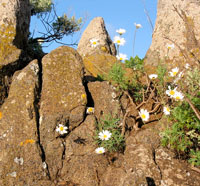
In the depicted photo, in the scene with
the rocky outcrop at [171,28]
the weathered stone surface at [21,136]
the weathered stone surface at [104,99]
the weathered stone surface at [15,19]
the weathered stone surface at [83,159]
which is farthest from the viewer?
the rocky outcrop at [171,28]

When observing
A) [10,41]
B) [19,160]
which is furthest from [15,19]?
[19,160]

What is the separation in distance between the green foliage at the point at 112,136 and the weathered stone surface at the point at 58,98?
0.40 meters

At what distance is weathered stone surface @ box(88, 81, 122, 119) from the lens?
5148 mm

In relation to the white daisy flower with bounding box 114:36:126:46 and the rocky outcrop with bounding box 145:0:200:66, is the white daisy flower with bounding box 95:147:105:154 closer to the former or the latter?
the white daisy flower with bounding box 114:36:126:46

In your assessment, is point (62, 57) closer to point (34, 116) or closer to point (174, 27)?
point (34, 116)

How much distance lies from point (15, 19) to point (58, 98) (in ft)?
6.57

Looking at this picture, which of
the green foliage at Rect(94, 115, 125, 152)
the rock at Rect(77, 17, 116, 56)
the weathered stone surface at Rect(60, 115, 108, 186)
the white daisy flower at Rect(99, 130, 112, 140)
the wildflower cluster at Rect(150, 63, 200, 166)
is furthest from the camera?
the rock at Rect(77, 17, 116, 56)

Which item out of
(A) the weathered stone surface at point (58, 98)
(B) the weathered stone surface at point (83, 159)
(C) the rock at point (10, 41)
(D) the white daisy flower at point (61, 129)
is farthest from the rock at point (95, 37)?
(D) the white daisy flower at point (61, 129)

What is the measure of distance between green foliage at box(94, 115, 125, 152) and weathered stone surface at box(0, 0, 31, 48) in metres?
2.45

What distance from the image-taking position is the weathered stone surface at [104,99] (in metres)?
5.15

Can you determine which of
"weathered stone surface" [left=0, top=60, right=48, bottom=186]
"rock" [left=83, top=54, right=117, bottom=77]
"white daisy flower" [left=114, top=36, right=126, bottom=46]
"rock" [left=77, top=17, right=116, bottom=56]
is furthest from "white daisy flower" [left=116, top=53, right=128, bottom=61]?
"rock" [left=77, top=17, right=116, bottom=56]

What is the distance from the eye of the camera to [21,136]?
15.0ft

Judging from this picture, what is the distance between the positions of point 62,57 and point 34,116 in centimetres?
131

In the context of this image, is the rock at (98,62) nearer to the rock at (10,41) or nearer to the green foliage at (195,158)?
the rock at (10,41)
